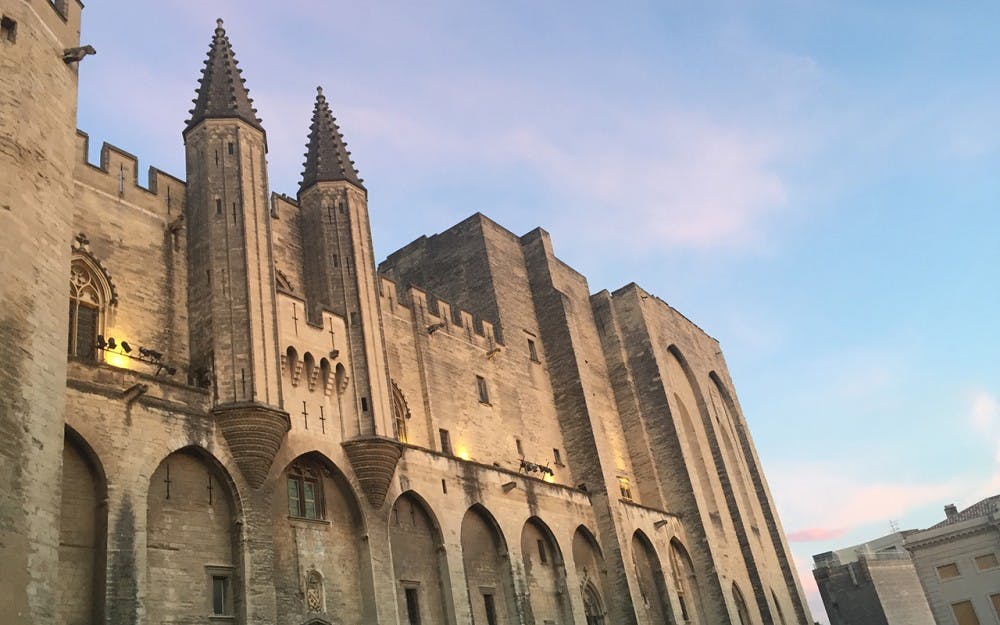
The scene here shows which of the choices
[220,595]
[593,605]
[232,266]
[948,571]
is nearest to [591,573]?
[593,605]

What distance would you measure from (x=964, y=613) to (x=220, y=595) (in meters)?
44.9

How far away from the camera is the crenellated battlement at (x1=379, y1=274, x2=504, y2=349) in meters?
27.3

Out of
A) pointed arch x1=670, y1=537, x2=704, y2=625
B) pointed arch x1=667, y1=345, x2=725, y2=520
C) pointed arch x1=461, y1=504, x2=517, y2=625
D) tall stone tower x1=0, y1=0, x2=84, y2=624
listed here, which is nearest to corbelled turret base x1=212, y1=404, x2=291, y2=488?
tall stone tower x1=0, y1=0, x2=84, y2=624

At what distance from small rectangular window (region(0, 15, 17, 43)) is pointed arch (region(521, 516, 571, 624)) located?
59.8 feet

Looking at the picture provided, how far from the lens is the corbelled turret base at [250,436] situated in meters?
17.7

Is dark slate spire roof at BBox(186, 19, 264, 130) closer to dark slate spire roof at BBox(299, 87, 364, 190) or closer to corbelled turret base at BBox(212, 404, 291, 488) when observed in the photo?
dark slate spire roof at BBox(299, 87, 364, 190)

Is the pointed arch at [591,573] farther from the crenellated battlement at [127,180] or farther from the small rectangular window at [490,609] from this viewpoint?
the crenellated battlement at [127,180]

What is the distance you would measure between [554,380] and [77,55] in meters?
21.7

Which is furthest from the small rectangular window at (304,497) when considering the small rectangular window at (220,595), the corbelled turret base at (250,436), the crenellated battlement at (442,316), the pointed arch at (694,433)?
the pointed arch at (694,433)

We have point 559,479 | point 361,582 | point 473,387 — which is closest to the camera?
point 361,582

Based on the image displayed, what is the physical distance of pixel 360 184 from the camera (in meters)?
26.0

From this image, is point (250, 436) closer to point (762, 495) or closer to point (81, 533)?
point (81, 533)

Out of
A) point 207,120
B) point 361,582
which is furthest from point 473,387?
point 207,120

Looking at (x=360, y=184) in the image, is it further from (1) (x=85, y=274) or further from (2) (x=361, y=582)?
(2) (x=361, y=582)
